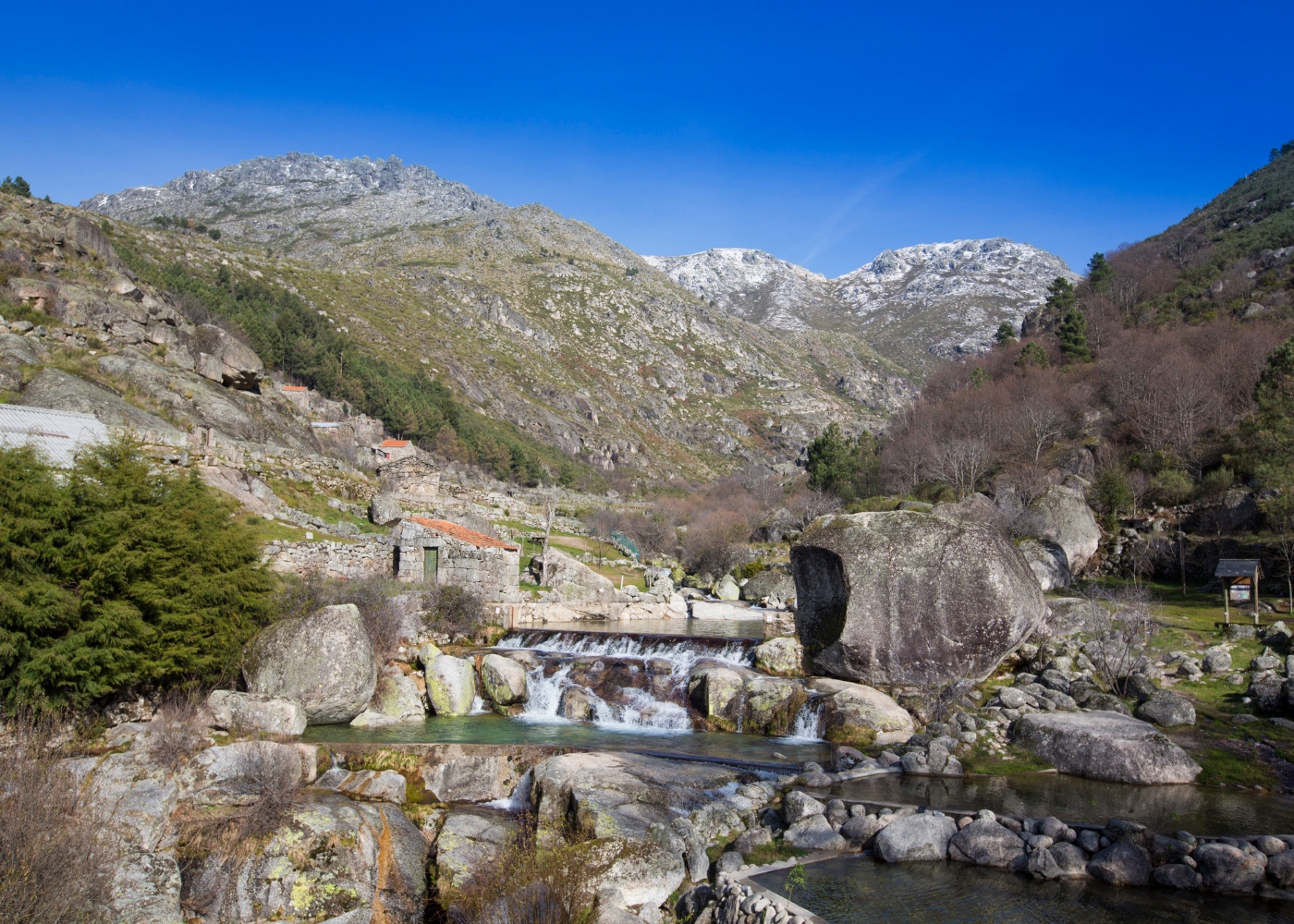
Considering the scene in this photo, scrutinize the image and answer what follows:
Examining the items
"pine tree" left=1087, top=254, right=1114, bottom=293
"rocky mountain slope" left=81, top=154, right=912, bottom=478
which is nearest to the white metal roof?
"rocky mountain slope" left=81, top=154, right=912, bottom=478

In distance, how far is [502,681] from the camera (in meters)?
20.2

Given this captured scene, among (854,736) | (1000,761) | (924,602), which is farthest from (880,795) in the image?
(924,602)

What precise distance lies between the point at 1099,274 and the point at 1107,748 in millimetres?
86560

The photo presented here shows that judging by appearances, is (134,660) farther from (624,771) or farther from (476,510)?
(476,510)

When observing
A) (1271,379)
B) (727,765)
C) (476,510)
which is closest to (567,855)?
(727,765)

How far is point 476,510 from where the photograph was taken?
158 ft

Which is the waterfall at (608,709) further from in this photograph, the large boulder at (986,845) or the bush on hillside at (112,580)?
the large boulder at (986,845)

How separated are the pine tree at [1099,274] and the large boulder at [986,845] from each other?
86.9 meters

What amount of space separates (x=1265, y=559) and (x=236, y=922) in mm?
Answer: 34207

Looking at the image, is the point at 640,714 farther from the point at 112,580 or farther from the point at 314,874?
the point at 112,580

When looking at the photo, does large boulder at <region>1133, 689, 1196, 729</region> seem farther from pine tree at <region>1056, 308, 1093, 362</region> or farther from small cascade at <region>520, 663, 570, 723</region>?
pine tree at <region>1056, 308, 1093, 362</region>

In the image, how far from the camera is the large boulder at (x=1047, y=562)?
28.2 metres

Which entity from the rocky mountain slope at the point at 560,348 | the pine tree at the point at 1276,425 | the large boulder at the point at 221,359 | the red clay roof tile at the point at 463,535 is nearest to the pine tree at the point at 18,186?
the rocky mountain slope at the point at 560,348

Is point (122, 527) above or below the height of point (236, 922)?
above
